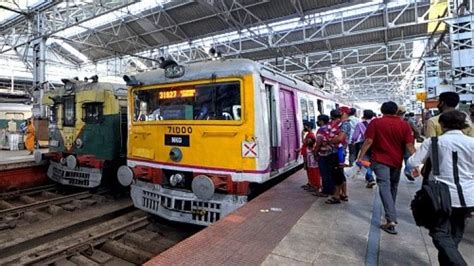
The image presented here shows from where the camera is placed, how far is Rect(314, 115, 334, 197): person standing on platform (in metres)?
5.15

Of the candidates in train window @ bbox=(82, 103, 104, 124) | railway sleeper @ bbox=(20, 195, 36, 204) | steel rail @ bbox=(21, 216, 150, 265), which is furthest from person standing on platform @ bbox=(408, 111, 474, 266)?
railway sleeper @ bbox=(20, 195, 36, 204)

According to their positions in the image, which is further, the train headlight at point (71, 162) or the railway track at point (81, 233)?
the train headlight at point (71, 162)

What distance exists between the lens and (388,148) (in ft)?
12.3

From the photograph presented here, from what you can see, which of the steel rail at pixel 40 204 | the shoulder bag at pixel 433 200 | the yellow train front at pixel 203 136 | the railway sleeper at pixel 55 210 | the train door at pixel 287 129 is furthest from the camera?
the railway sleeper at pixel 55 210

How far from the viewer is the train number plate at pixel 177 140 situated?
5328 millimetres

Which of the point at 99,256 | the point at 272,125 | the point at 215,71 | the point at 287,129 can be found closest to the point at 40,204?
the point at 99,256

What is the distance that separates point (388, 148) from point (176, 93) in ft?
11.0

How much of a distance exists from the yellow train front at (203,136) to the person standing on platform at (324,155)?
74 centimetres

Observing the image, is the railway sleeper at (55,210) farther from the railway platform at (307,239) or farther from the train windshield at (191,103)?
the railway platform at (307,239)

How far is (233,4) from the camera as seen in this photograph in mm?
11844

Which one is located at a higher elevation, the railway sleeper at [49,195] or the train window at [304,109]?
the train window at [304,109]

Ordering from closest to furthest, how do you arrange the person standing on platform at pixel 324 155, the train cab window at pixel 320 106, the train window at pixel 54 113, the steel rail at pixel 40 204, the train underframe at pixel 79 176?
the person standing on platform at pixel 324 155
the steel rail at pixel 40 204
the train underframe at pixel 79 176
the train window at pixel 54 113
the train cab window at pixel 320 106

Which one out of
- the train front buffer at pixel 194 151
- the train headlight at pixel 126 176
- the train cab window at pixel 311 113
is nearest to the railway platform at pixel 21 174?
the train headlight at pixel 126 176

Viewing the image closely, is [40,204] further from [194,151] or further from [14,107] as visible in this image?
[14,107]
